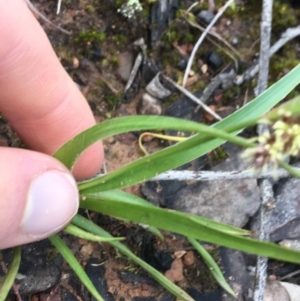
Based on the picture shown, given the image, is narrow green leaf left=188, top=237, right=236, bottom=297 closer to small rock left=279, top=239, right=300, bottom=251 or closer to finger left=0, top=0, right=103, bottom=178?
small rock left=279, top=239, right=300, bottom=251

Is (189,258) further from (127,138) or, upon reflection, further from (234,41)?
(234,41)

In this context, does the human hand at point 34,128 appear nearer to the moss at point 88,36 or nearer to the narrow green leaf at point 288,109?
the moss at point 88,36

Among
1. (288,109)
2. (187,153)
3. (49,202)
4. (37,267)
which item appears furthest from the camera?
(37,267)

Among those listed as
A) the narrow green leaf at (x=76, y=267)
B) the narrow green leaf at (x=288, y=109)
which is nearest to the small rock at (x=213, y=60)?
the narrow green leaf at (x=76, y=267)

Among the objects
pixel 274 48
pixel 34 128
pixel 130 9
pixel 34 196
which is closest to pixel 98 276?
pixel 34 196

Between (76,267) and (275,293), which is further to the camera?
(275,293)

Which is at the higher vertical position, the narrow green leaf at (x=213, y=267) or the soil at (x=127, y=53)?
the soil at (x=127, y=53)
